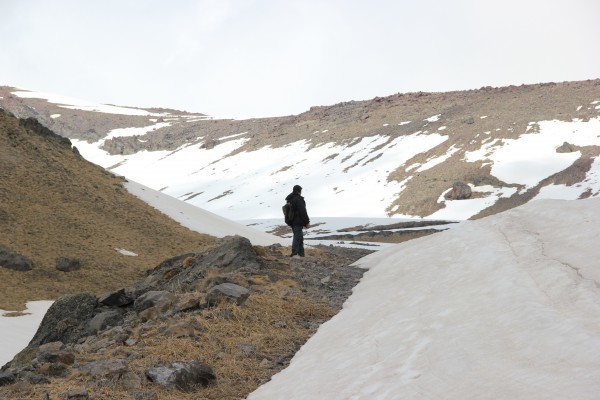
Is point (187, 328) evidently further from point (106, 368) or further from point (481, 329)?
point (481, 329)

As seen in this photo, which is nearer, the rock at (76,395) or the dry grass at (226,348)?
the rock at (76,395)

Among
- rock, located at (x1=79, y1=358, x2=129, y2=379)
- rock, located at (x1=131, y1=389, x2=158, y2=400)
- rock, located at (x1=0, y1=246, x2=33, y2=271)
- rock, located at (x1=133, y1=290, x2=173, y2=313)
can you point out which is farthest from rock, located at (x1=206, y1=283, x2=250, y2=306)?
rock, located at (x1=0, y1=246, x2=33, y2=271)

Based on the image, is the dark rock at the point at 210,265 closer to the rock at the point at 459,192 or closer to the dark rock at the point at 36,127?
the dark rock at the point at 36,127

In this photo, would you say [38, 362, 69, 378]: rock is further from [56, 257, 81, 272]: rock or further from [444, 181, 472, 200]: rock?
[444, 181, 472, 200]: rock

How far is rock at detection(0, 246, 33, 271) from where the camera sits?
17.8 metres

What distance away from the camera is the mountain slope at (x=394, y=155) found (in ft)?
191

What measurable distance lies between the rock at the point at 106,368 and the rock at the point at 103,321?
2984 millimetres

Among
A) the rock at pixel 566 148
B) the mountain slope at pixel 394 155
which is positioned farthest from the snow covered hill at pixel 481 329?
the rock at pixel 566 148

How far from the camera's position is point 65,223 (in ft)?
72.1

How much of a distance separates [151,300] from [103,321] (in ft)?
3.00

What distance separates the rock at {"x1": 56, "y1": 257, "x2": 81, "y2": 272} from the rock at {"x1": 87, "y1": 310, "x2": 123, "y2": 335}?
9.36 meters

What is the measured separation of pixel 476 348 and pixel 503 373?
657mm

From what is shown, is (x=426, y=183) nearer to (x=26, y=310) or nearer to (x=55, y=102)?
(x=26, y=310)

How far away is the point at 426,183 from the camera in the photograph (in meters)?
62.4
